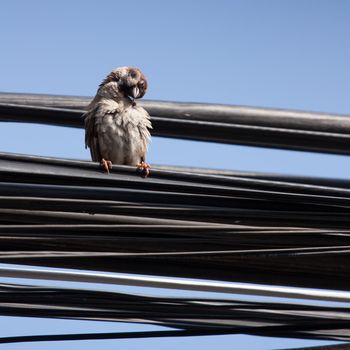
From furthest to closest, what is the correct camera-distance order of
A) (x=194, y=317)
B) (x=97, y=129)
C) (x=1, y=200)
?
(x=97, y=129)
(x=194, y=317)
(x=1, y=200)

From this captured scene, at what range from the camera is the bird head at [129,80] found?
27.1ft

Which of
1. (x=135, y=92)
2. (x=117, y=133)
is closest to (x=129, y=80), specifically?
(x=135, y=92)

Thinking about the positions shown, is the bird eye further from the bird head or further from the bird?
the bird

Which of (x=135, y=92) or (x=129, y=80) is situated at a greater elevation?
(x=129, y=80)

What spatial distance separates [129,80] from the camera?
845 centimetres

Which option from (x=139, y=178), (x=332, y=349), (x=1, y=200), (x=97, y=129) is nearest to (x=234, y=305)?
(x=332, y=349)

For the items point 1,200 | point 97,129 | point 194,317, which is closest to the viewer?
point 1,200

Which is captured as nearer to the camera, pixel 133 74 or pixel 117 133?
pixel 117 133

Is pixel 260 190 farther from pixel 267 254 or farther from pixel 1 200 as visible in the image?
pixel 1 200

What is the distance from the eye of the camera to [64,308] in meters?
4.27

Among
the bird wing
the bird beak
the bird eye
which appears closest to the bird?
the bird wing

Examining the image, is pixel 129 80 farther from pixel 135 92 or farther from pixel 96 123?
pixel 96 123

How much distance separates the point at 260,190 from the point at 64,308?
1.11 meters

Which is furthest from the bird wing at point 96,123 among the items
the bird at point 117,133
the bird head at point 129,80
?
the bird head at point 129,80
